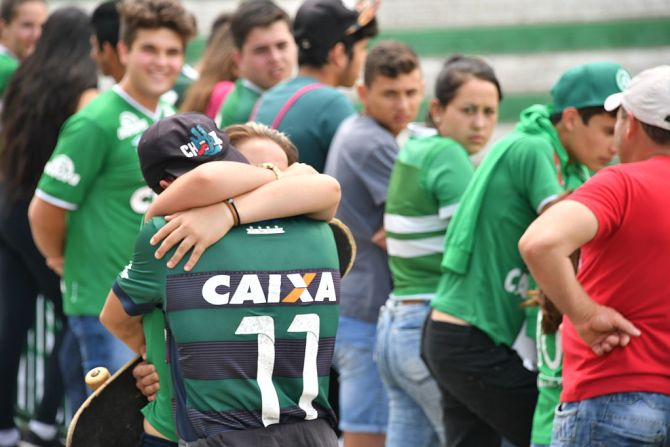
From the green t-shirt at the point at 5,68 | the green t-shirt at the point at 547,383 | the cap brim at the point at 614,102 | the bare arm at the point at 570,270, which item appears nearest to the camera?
the bare arm at the point at 570,270

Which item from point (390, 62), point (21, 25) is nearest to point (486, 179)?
point (390, 62)

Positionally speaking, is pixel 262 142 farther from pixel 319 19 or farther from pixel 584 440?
pixel 319 19

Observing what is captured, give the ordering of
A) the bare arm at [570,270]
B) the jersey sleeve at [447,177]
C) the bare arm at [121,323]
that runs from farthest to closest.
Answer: the jersey sleeve at [447,177], the bare arm at [570,270], the bare arm at [121,323]

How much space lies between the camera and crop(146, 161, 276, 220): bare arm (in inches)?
133

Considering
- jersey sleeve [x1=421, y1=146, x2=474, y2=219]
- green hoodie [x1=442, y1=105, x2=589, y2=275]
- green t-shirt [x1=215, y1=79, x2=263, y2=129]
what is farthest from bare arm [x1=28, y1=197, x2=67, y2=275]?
green hoodie [x1=442, y1=105, x2=589, y2=275]

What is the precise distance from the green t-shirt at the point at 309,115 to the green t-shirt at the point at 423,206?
1.66 ft

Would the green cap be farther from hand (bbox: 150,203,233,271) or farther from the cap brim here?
hand (bbox: 150,203,233,271)

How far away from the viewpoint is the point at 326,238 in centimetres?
355

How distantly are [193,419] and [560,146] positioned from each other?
193 centimetres

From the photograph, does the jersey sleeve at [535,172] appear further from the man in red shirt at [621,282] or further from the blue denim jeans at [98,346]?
the blue denim jeans at [98,346]

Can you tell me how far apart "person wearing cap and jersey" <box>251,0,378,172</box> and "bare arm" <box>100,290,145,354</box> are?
1992 mm

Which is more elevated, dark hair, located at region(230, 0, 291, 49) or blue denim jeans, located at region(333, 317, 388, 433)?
dark hair, located at region(230, 0, 291, 49)

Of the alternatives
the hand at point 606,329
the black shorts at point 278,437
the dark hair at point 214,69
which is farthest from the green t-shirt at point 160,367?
the dark hair at point 214,69

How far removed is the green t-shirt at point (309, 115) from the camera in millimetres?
5617
